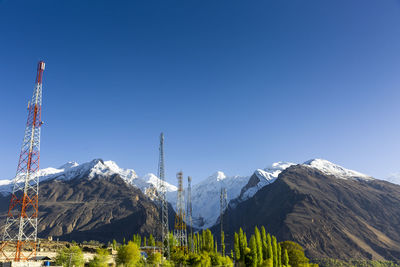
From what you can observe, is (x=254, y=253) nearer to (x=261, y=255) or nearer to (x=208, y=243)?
(x=261, y=255)

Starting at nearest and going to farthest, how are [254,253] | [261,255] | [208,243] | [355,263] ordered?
1. [254,253]
2. [261,255]
3. [208,243]
4. [355,263]

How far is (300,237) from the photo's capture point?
198 meters

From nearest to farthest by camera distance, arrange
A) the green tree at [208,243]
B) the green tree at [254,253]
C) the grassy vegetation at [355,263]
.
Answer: the green tree at [254,253]
the green tree at [208,243]
the grassy vegetation at [355,263]

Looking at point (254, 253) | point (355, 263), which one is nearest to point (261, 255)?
point (254, 253)

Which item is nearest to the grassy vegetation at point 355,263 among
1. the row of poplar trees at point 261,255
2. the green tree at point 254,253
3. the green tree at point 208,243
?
the row of poplar trees at point 261,255

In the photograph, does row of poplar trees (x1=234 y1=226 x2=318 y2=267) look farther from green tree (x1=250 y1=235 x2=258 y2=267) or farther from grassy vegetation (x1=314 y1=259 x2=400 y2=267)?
grassy vegetation (x1=314 y1=259 x2=400 y2=267)

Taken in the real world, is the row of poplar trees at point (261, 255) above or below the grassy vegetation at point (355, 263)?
above

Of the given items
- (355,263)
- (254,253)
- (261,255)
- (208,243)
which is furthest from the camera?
(355,263)

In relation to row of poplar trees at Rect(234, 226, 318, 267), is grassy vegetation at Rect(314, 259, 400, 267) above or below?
below

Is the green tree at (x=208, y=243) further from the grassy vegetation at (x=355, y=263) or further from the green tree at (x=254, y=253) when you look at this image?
the grassy vegetation at (x=355, y=263)

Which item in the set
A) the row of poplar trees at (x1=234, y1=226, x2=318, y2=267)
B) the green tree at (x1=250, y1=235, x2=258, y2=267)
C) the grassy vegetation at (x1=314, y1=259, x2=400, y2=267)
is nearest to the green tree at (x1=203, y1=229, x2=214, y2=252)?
the row of poplar trees at (x1=234, y1=226, x2=318, y2=267)

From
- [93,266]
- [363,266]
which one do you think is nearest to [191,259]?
[93,266]

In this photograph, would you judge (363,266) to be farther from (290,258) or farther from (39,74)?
(39,74)

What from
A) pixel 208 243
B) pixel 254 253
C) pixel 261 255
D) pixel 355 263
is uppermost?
pixel 254 253
